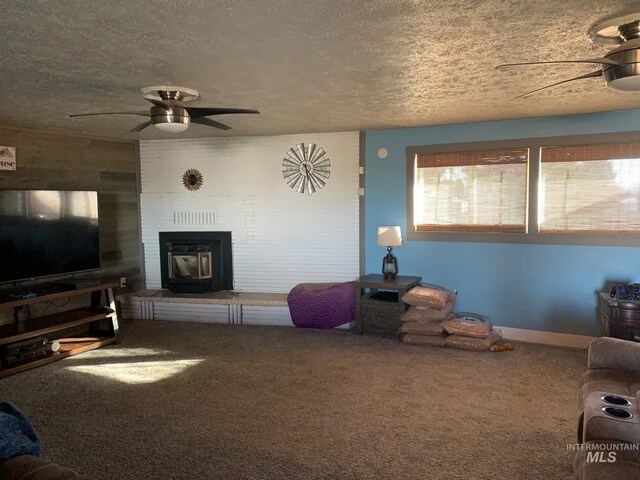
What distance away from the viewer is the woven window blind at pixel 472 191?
4785 mm

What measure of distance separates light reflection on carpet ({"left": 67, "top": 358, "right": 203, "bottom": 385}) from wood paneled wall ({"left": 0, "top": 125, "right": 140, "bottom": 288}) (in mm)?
1809

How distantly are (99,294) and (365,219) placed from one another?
10.1 feet

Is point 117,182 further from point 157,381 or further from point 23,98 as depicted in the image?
point 157,381

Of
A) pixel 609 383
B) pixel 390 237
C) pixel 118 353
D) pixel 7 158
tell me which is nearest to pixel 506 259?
pixel 390 237

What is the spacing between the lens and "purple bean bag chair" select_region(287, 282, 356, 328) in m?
5.18

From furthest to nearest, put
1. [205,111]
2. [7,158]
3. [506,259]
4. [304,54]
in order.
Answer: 1. [506,259]
2. [7,158]
3. [205,111]
4. [304,54]

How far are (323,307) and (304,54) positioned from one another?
3152mm

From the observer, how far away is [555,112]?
172 inches

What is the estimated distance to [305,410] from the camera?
318 centimetres

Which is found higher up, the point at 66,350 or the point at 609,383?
the point at 609,383

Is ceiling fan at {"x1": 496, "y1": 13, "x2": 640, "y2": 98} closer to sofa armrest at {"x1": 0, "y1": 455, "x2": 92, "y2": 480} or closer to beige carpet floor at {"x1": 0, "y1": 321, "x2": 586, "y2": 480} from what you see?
beige carpet floor at {"x1": 0, "y1": 321, "x2": 586, "y2": 480}

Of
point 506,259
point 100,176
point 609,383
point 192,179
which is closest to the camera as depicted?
point 609,383

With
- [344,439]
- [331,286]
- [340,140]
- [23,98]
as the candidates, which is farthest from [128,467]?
[340,140]

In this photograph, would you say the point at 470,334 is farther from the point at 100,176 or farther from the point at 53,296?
the point at 100,176
